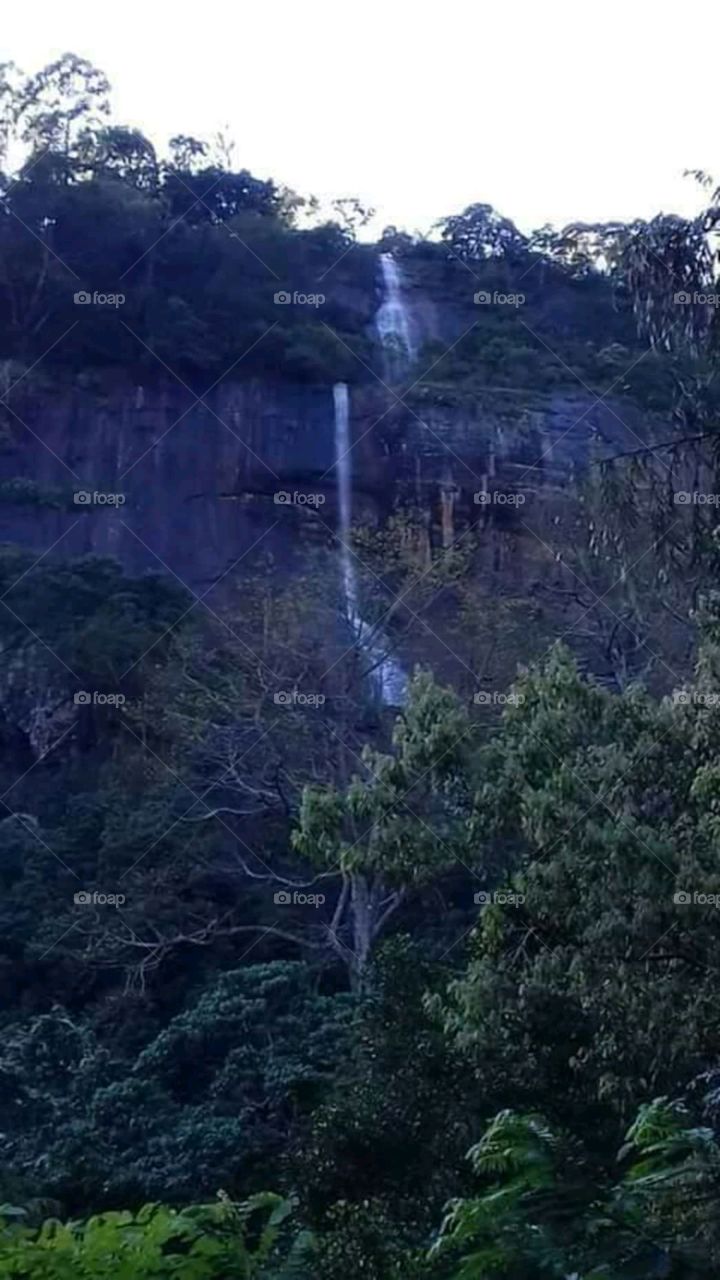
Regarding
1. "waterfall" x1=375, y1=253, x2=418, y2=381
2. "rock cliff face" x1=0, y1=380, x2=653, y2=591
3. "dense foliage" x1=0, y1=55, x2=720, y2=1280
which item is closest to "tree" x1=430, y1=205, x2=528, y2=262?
"dense foliage" x1=0, y1=55, x2=720, y2=1280

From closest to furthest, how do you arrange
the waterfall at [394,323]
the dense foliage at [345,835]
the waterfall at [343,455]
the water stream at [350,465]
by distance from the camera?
the dense foliage at [345,835]
the water stream at [350,465]
the waterfall at [343,455]
the waterfall at [394,323]

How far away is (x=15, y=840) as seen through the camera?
18.6 m

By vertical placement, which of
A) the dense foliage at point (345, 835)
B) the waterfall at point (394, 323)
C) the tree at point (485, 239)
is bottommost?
the dense foliage at point (345, 835)

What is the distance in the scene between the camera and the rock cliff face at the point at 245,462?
949 inches

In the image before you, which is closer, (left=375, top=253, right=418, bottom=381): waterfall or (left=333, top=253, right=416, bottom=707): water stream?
(left=333, top=253, right=416, bottom=707): water stream

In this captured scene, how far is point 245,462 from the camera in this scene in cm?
2517

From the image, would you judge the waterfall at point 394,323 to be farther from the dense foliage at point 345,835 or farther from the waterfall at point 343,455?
the waterfall at point 343,455

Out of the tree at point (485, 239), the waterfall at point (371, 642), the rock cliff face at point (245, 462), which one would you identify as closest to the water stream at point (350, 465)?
the waterfall at point (371, 642)

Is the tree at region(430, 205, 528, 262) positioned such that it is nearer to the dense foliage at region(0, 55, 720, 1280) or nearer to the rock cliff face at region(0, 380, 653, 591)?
the dense foliage at region(0, 55, 720, 1280)

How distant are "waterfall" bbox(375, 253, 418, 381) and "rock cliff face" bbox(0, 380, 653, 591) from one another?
1131mm

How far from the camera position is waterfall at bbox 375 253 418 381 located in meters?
26.3

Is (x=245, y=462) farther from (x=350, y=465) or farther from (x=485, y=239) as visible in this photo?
(x=485, y=239)

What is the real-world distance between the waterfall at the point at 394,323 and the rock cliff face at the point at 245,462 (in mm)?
1131

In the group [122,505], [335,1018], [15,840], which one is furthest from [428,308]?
[335,1018]
